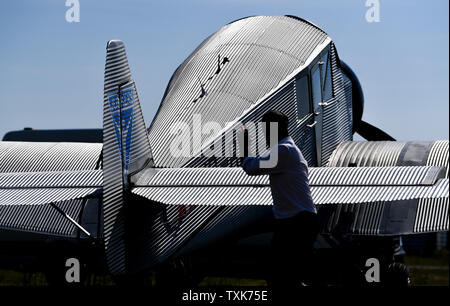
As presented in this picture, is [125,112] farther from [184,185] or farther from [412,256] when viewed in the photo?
[412,256]

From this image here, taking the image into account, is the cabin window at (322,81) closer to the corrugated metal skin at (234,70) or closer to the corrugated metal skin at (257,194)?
the corrugated metal skin at (234,70)

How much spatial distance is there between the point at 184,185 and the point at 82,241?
9.59 feet

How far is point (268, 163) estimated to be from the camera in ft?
19.6

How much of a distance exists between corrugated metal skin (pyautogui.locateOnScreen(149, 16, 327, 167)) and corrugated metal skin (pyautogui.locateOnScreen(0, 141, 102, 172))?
63.9 inches

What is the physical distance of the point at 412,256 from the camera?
3997cm

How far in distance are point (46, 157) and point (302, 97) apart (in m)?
3.30

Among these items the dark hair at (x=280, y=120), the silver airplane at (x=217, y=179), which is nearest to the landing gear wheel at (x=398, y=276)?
the silver airplane at (x=217, y=179)

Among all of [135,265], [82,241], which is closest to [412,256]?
[82,241]

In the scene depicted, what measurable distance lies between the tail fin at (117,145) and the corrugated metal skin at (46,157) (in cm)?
359

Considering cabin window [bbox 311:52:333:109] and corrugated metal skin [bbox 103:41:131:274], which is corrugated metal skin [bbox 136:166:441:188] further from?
cabin window [bbox 311:52:333:109]

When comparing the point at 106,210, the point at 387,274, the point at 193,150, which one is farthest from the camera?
the point at 387,274

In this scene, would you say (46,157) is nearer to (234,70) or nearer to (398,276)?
(234,70)

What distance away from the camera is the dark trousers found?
19.1 feet

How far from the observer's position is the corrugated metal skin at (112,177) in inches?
257
